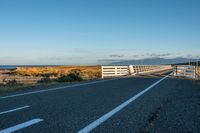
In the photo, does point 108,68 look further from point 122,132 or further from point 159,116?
point 122,132

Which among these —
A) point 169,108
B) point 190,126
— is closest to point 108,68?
point 169,108

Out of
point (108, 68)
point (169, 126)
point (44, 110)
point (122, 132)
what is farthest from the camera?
point (108, 68)

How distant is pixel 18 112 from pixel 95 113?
2165mm

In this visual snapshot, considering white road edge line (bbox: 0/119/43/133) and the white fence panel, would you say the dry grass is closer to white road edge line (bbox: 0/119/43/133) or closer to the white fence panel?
the white fence panel

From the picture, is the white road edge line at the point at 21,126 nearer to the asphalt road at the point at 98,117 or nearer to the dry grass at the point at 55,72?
the asphalt road at the point at 98,117

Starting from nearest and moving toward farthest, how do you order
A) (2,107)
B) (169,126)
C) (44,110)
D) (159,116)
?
1. (169,126)
2. (159,116)
3. (44,110)
4. (2,107)

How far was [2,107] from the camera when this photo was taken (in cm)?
850

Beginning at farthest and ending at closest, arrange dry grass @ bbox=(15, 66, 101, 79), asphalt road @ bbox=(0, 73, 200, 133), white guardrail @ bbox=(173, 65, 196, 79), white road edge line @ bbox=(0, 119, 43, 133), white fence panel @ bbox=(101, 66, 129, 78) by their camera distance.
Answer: dry grass @ bbox=(15, 66, 101, 79) < white guardrail @ bbox=(173, 65, 196, 79) < white fence panel @ bbox=(101, 66, 129, 78) < asphalt road @ bbox=(0, 73, 200, 133) < white road edge line @ bbox=(0, 119, 43, 133)

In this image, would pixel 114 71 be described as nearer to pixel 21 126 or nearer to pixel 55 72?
pixel 21 126

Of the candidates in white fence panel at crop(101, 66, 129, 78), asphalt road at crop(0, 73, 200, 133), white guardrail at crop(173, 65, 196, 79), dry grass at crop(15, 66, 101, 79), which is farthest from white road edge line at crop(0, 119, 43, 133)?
dry grass at crop(15, 66, 101, 79)

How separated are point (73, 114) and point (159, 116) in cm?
234

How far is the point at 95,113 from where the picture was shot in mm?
7625

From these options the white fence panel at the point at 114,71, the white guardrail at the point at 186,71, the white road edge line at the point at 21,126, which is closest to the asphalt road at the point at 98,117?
the white road edge line at the point at 21,126

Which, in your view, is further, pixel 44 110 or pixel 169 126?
pixel 44 110
